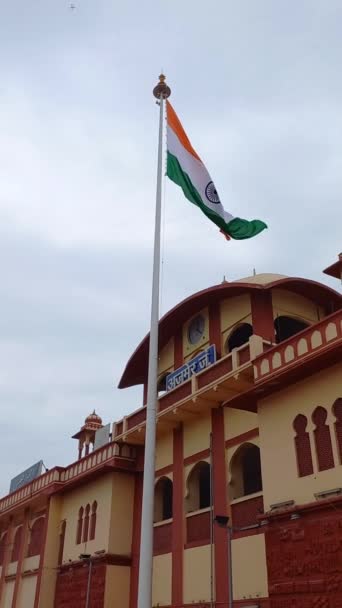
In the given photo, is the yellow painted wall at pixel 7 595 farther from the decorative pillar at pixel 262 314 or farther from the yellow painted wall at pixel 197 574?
the decorative pillar at pixel 262 314

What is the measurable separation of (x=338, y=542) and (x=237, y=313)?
32.7 feet

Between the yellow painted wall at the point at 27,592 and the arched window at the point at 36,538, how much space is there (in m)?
1.08

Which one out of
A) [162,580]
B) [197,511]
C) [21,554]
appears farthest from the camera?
[21,554]

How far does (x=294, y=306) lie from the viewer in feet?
65.5

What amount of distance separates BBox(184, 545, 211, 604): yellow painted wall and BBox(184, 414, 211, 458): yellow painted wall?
295cm

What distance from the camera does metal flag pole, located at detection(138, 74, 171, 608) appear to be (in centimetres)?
985

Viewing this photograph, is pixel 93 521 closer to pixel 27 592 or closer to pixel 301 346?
pixel 27 592

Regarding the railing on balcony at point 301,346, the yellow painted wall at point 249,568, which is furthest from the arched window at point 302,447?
the yellow painted wall at point 249,568

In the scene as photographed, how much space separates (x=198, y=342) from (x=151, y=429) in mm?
10733

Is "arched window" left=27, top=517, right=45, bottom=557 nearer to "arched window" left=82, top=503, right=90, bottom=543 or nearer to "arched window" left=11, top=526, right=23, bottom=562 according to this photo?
"arched window" left=11, top=526, right=23, bottom=562

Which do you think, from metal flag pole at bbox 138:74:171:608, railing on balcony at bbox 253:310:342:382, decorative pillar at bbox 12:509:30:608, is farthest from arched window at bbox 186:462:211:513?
decorative pillar at bbox 12:509:30:608

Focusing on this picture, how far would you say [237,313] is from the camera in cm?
2014

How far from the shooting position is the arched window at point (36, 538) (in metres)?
26.2

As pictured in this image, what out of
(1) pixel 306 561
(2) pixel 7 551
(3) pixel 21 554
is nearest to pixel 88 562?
(3) pixel 21 554
